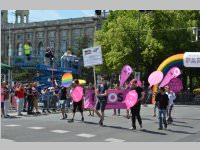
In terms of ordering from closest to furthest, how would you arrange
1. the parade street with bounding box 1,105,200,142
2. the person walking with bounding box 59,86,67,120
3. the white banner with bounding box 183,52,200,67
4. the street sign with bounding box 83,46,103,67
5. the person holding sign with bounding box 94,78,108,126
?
the parade street with bounding box 1,105,200,142
the person holding sign with bounding box 94,78,108,126
the street sign with bounding box 83,46,103,67
the person walking with bounding box 59,86,67,120
the white banner with bounding box 183,52,200,67

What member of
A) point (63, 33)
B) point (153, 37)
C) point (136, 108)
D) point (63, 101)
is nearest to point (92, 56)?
point (63, 101)

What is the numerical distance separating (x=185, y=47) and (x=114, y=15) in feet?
36.1

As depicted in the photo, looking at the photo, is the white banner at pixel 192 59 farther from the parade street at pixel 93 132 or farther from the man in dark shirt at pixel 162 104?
the man in dark shirt at pixel 162 104

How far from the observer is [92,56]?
18.1 m

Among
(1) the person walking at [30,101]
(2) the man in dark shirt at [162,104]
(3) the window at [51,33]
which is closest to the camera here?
(2) the man in dark shirt at [162,104]

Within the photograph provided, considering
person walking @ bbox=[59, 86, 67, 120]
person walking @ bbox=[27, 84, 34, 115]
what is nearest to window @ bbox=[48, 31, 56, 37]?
Result: person walking @ bbox=[27, 84, 34, 115]

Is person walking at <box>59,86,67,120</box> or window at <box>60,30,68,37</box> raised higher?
window at <box>60,30,68,37</box>

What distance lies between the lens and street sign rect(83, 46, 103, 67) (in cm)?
1791

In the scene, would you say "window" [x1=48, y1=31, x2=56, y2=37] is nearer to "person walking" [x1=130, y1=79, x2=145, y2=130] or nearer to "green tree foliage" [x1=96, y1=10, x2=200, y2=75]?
"green tree foliage" [x1=96, y1=10, x2=200, y2=75]

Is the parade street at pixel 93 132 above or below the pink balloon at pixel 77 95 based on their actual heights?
below

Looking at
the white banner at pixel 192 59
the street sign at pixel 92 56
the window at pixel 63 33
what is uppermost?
the window at pixel 63 33

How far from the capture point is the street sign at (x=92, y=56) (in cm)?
1791

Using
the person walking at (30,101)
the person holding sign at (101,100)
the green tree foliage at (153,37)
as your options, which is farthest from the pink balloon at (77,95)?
the green tree foliage at (153,37)

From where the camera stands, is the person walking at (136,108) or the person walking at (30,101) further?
the person walking at (30,101)
